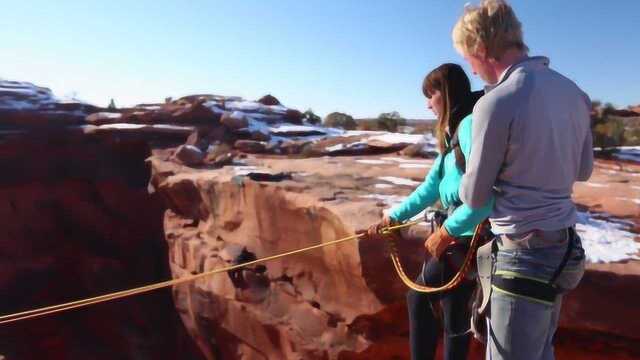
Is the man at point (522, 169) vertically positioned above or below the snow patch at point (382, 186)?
above

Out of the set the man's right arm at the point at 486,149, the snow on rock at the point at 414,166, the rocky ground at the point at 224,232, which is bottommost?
the rocky ground at the point at 224,232

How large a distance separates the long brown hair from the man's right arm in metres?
0.72

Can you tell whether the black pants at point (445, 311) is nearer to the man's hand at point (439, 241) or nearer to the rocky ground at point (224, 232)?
the man's hand at point (439, 241)

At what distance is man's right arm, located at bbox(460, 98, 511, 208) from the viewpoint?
1.42m

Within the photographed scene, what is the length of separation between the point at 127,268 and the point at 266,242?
8.47 m

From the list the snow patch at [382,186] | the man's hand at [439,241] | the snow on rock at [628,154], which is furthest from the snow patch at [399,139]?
the man's hand at [439,241]

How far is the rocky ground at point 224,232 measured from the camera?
4.16 m

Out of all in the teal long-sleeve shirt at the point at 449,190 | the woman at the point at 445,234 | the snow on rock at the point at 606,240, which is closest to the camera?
the teal long-sleeve shirt at the point at 449,190

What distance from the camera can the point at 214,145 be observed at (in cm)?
1083

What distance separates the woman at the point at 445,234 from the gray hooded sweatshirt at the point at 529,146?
1.68ft

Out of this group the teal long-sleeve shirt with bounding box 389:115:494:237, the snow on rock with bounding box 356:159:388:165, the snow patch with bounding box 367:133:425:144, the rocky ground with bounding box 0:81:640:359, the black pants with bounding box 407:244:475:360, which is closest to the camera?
the teal long-sleeve shirt with bounding box 389:115:494:237

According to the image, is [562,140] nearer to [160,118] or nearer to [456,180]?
[456,180]

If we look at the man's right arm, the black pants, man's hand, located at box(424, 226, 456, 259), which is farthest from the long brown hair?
the man's right arm

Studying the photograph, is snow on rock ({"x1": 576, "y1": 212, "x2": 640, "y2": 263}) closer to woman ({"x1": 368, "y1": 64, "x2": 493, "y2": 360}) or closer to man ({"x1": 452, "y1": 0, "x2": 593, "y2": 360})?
woman ({"x1": 368, "y1": 64, "x2": 493, "y2": 360})
